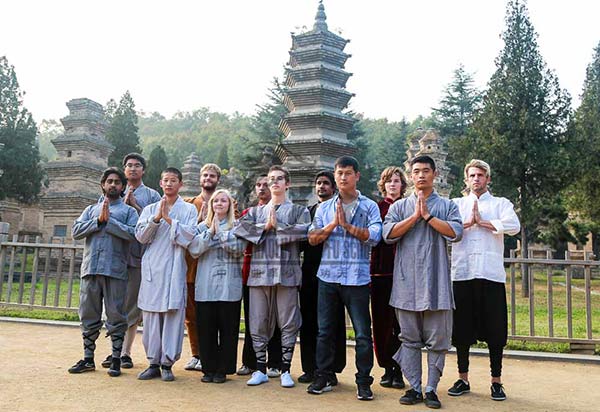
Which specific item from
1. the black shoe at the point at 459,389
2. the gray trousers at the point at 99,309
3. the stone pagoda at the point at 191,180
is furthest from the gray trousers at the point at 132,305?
the stone pagoda at the point at 191,180

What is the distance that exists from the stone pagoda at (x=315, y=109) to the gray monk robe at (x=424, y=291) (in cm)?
386

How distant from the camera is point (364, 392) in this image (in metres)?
3.97

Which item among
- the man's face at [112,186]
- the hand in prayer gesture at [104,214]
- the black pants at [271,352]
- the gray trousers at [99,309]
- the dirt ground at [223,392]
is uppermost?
the man's face at [112,186]

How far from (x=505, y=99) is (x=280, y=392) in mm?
16382

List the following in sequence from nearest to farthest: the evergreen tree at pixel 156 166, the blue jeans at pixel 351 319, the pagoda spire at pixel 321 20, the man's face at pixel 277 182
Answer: the blue jeans at pixel 351 319, the man's face at pixel 277 182, the pagoda spire at pixel 321 20, the evergreen tree at pixel 156 166

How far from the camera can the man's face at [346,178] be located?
4.33m

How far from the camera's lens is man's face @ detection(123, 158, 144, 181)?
17.0 feet

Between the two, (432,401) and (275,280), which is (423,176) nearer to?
(275,280)

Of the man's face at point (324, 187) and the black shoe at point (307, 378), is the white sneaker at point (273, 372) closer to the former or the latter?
the black shoe at point (307, 378)

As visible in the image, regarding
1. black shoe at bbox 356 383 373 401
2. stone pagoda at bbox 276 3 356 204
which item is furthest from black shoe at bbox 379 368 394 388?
stone pagoda at bbox 276 3 356 204

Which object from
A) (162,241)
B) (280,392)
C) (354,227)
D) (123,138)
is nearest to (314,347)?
(280,392)

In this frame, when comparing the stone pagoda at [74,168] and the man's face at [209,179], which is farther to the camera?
the stone pagoda at [74,168]

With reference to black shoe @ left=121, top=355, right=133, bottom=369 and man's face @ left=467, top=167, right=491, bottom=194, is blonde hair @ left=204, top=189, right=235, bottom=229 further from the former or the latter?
man's face @ left=467, top=167, right=491, bottom=194

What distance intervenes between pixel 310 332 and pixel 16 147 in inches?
975
